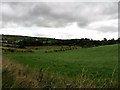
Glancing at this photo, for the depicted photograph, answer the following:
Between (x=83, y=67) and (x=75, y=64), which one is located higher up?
(x=83, y=67)

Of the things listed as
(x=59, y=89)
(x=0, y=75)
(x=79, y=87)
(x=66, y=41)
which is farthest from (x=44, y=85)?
(x=66, y=41)

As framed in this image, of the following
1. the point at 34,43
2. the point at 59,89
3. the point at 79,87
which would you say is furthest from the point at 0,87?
the point at 34,43

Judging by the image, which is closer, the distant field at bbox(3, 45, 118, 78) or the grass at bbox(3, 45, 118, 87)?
the grass at bbox(3, 45, 118, 87)

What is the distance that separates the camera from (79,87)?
7.71m

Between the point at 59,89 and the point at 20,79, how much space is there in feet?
4.58

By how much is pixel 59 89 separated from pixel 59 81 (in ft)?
2.64

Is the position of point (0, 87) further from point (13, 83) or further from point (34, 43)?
point (34, 43)

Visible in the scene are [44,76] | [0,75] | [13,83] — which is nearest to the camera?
[13,83]

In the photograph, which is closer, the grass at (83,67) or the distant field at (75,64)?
the grass at (83,67)

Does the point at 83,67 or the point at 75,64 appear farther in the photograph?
the point at 75,64

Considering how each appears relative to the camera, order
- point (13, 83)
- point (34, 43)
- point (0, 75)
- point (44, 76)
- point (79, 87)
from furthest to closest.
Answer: point (34, 43)
point (44, 76)
point (0, 75)
point (13, 83)
point (79, 87)

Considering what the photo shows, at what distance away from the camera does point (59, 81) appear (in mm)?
8680

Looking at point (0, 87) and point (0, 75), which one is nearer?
point (0, 87)

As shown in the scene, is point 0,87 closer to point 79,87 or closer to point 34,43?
point 79,87
